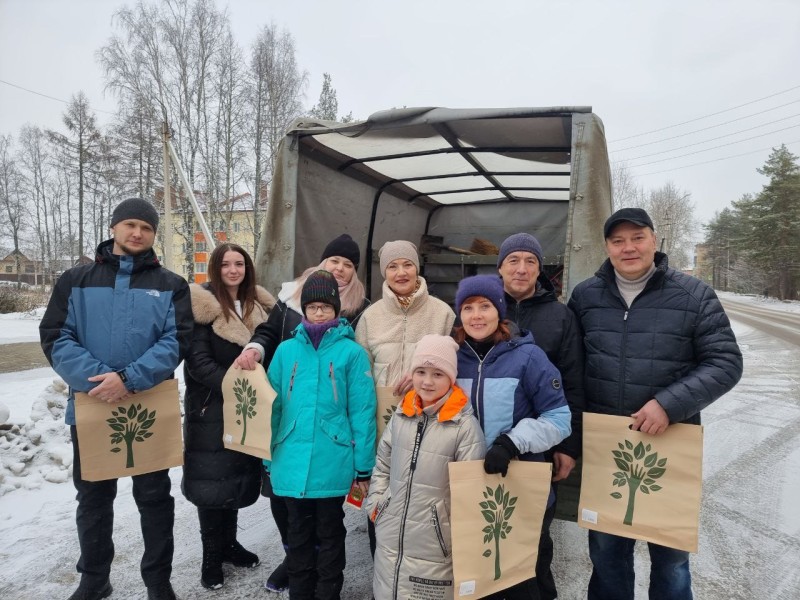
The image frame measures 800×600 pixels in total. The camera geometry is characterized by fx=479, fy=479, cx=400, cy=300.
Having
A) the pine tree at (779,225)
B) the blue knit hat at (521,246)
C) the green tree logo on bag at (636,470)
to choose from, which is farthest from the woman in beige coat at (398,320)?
the pine tree at (779,225)

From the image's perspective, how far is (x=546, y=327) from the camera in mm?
2283

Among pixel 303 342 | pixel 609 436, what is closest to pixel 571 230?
pixel 609 436

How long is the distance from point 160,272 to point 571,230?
2288 mm

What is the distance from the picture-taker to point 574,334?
2.26 m

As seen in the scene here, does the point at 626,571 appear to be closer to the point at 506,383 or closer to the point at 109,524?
the point at 506,383

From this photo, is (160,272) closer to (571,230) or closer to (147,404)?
(147,404)

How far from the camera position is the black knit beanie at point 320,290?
2.43 m

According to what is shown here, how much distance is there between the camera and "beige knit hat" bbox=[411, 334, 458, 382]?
6.55 feet

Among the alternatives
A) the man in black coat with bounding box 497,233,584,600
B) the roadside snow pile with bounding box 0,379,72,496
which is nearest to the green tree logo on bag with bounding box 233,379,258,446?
the man in black coat with bounding box 497,233,584,600

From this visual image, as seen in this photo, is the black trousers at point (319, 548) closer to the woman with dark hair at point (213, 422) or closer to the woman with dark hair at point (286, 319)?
the woman with dark hair at point (286, 319)

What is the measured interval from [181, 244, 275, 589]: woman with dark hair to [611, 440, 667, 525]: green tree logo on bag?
1937 mm

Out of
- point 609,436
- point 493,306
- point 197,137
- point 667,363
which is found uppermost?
point 197,137

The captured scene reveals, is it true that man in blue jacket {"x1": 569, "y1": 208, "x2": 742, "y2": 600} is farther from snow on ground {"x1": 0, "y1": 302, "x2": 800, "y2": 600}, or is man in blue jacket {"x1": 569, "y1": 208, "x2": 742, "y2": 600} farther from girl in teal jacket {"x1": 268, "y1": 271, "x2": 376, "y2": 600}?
girl in teal jacket {"x1": 268, "y1": 271, "x2": 376, "y2": 600}

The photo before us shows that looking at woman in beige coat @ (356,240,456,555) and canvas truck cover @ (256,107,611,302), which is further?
canvas truck cover @ (256,107,611,302)
